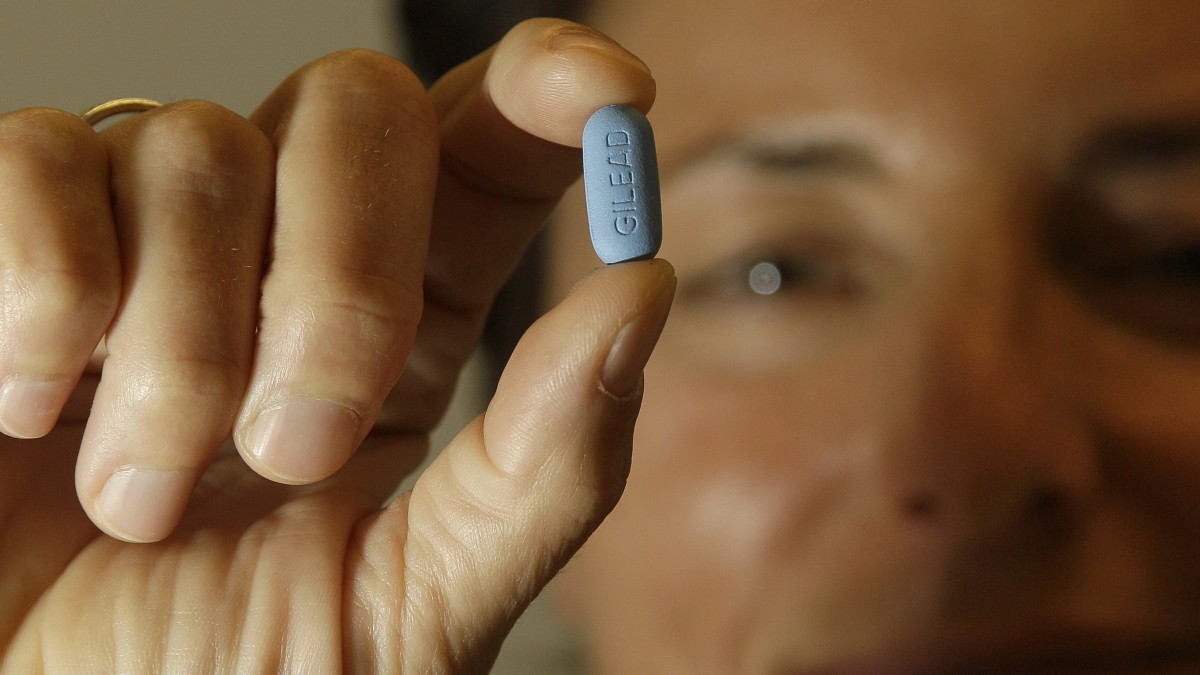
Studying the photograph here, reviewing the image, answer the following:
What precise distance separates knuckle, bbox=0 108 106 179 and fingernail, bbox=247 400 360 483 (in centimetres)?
14

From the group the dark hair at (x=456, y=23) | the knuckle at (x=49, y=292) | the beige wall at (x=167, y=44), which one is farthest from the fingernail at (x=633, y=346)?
the beige wall at (x=167, y=44)

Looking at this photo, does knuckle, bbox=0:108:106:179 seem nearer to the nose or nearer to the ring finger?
the ring finger

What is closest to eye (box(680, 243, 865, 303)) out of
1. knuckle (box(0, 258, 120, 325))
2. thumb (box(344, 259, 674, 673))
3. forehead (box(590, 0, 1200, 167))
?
forehead (box(590, 0, 1200, 167))

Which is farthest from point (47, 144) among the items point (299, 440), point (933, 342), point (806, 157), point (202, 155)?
point (933, 342)

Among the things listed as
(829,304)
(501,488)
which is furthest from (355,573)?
(829,304)

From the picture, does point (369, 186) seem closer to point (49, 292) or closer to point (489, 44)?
point (49, 292)

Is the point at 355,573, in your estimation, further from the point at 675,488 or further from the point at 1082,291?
the point at 1082,291

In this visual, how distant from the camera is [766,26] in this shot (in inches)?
31.9

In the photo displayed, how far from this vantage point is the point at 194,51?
3.37ft

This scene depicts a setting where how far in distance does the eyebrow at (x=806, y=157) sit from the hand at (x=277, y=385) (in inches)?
13.3

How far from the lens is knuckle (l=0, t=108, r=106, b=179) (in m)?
0.37

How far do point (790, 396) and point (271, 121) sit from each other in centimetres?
51

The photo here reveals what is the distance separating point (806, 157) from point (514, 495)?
492 mm

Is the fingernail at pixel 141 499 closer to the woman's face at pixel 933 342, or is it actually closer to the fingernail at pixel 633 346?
the fingernail at pixel 633 346
